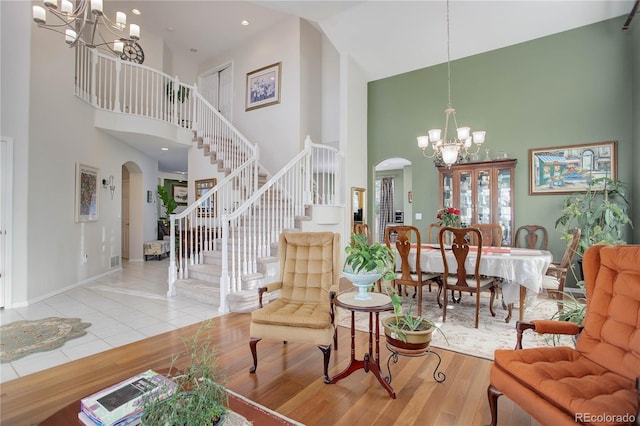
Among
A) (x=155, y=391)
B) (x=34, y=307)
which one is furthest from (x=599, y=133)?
(x=34, y=307)

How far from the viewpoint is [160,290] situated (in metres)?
4.92

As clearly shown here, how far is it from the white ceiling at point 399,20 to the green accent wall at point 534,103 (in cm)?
22

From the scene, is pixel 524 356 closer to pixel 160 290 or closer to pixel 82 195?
pixel 160 290

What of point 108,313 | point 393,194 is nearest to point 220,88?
point 393,194

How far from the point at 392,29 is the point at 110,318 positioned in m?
6.22

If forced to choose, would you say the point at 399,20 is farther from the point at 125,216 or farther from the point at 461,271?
the point at 125,216

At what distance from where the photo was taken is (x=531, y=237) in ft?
16.5

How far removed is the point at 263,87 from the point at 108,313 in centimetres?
587

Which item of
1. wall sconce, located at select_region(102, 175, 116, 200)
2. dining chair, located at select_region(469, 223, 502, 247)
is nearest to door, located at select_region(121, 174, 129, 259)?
wall sconce, located at select_region(102, 175, 116, 200)

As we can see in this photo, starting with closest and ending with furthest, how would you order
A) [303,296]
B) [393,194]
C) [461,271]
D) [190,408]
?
[190,408] → [303,296] → [461,271] → [393,194]

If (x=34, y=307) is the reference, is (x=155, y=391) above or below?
above

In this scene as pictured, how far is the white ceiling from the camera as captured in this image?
15.5ft

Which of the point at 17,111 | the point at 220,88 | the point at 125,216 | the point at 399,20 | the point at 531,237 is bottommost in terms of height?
the point at 531,237

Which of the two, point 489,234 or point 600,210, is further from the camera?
point 489,234
